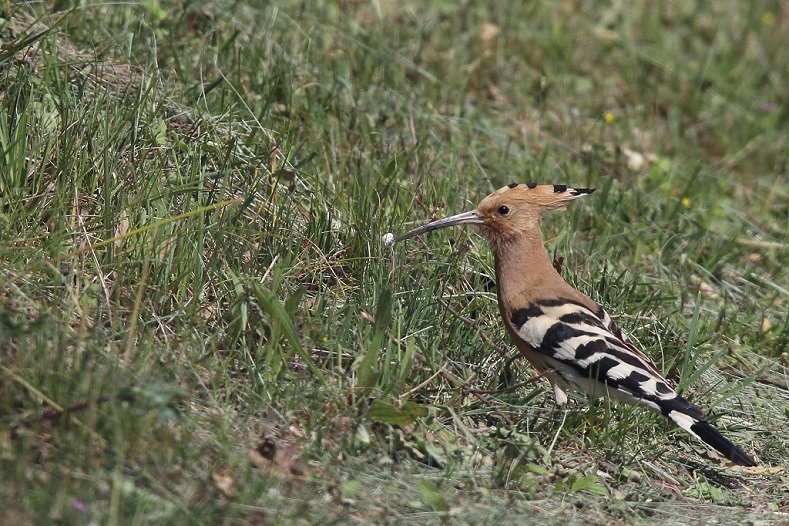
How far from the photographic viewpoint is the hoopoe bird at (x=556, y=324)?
3109mm

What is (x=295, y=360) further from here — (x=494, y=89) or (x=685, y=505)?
(x=494, y=89)

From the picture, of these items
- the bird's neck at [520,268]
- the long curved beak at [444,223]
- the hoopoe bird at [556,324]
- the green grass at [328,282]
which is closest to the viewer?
the green grass at [328,282]

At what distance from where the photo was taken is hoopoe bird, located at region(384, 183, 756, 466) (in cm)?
311

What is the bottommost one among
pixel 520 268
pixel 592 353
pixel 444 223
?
pixel 592 353

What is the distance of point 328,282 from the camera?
3.48 meters

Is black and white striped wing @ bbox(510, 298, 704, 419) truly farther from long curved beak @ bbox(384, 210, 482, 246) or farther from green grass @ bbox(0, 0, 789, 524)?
long curved beak @ bbox(384, 210, 482, 246)

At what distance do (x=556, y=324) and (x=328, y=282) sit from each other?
2.41 ft

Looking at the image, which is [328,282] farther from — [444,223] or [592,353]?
[592,353]

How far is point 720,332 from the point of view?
3844 millimetres

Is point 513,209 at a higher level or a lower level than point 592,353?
higher

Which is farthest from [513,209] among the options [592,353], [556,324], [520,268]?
[592,353]

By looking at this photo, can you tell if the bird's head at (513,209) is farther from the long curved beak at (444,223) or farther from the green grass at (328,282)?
the green grass at (328,282)

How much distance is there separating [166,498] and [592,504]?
119 centimetres

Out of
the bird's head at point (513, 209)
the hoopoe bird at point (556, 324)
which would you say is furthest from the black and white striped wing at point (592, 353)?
the bird's head at point (513, 209)
